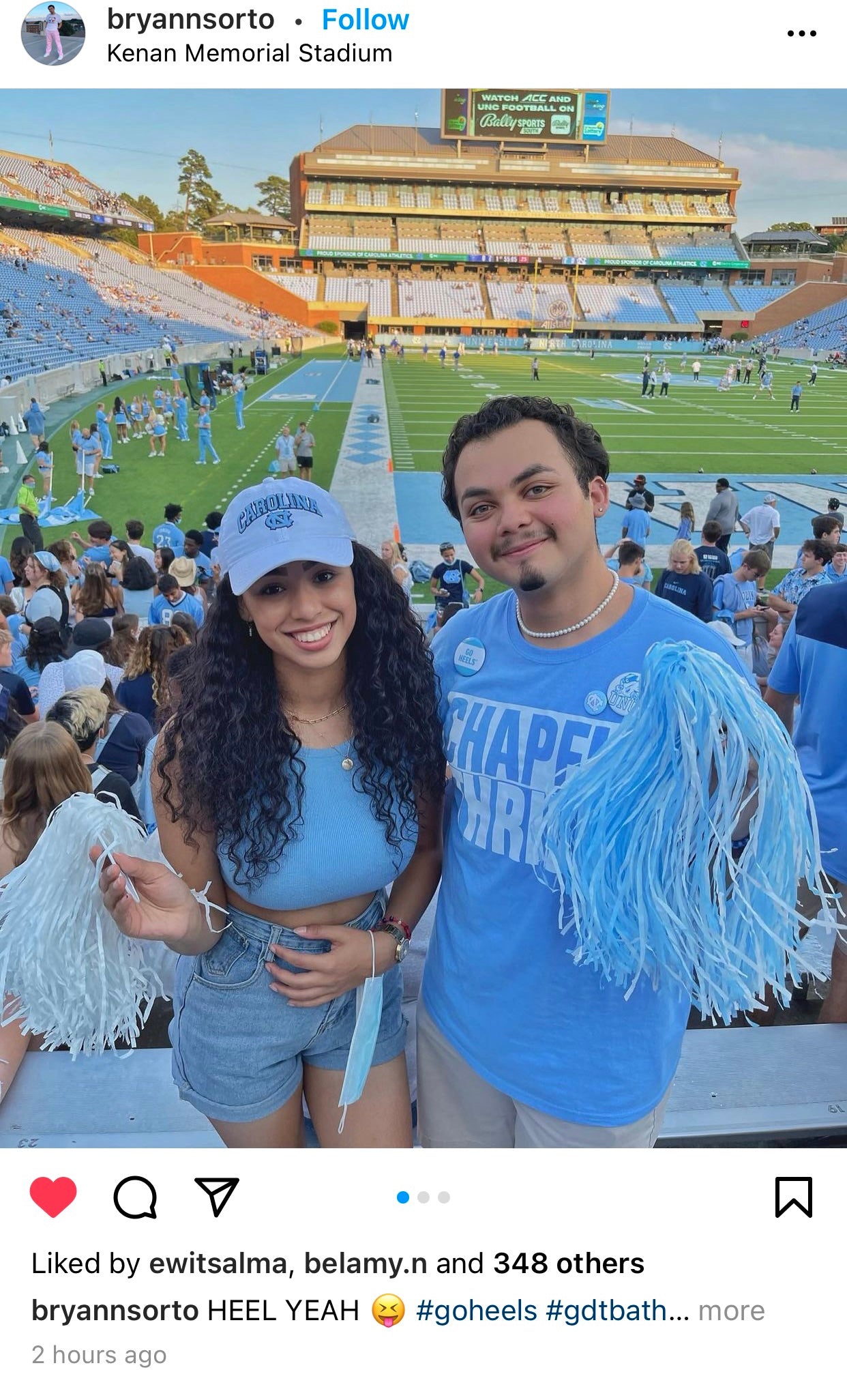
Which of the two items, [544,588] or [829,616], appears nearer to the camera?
[544,588]

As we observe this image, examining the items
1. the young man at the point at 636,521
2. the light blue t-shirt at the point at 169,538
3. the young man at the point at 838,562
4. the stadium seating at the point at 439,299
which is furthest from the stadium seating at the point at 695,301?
the young man at the point at 838,562

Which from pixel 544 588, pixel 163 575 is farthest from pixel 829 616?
pixel 163 575

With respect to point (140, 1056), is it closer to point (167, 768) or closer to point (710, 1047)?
point (167, 768)

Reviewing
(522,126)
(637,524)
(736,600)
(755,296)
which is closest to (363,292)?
(522,126)

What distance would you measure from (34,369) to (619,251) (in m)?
54.7

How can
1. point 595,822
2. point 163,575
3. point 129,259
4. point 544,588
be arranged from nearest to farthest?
A: point 595,822 → point 544,588 → point 163,575 → point 129,259

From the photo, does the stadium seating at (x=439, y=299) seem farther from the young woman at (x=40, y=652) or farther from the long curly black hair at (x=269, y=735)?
the long curly black hair at (x=269, y=735)

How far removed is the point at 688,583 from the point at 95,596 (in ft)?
14.5

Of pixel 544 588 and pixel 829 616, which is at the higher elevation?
pixel 544 588

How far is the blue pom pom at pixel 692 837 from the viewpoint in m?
1.11

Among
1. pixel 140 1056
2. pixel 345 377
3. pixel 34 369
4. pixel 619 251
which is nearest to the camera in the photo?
pixel 140 1056

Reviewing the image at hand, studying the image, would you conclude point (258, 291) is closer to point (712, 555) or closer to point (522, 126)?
point (522, 126)

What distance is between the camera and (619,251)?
64812 millimetres
